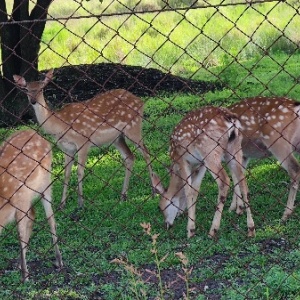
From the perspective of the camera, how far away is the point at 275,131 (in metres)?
7.59

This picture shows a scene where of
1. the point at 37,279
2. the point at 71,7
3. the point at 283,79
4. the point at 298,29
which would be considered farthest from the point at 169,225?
the point at 71,7

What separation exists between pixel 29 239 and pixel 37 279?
2.30ft

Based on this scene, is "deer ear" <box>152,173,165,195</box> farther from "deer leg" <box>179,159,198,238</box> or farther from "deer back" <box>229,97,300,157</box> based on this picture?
"deer back" <box>229,97,300,157</box>

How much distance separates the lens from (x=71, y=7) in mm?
19562

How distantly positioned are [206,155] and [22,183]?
5.62 ft

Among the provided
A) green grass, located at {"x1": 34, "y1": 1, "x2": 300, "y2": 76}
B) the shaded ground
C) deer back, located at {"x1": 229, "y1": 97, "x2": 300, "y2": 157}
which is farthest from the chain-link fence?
green grass, located at {"x1": 34, "y1": 1, "x2": 300, "y2": 76}

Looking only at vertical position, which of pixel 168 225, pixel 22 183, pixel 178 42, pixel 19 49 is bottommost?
pixel 22 183

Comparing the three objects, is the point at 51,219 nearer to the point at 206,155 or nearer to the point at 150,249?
the point at 150,249

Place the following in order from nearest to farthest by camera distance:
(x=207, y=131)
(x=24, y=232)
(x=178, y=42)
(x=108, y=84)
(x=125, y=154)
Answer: (x=24, y=232) < (x=207, y=131) < (x=125, y=154) < (x=108, y=84) < (x=178, y=42)

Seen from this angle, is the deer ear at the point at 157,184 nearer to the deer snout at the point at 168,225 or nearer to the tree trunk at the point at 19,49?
the deer snout at the point at 168,225

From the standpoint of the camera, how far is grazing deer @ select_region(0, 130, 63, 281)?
615 centimetres

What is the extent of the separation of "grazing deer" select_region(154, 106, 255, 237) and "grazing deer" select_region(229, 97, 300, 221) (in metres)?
0.36

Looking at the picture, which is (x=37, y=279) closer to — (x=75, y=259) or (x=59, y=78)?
(x=75, y=259)

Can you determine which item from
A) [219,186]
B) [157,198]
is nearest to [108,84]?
[157,198]
